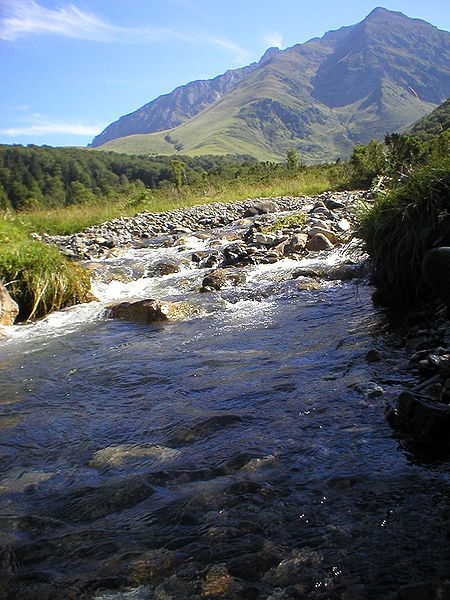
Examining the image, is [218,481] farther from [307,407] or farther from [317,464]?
[307,407]

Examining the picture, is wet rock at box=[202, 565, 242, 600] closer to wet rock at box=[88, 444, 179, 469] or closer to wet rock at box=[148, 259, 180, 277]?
wet rock at box=[88, 444, 179, 469]

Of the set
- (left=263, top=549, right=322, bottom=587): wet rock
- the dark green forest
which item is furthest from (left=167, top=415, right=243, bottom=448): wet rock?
the dark green forest

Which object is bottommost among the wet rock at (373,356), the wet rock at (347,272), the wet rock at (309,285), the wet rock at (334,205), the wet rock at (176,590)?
the wet rock at (176,590)

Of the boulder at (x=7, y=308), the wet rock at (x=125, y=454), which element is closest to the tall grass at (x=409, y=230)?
the wet rock at (x=125, y=454)

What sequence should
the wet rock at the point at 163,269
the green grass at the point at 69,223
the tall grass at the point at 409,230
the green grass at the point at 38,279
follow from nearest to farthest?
1. the tall grass at the point at 409,230
2. the green grass at the point at 38,279
3. the green grass at the point at 69,223
4. the wet rock at the point at 163,269

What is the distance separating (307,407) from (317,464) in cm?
85

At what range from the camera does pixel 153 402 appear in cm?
430

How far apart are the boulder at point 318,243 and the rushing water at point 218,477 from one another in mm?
5444

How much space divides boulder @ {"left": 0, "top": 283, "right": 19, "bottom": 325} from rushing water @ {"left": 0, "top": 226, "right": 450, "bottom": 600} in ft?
7.27

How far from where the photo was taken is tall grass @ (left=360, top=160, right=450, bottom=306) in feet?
18.8

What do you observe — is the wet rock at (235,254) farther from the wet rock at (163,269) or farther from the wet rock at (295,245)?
the wet rock at (163,269)

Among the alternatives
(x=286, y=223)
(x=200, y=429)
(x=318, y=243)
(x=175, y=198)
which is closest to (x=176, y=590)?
(x=200, y=429)

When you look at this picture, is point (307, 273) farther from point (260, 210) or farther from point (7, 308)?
point (260, 210)

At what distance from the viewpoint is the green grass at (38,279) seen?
8492 mm
